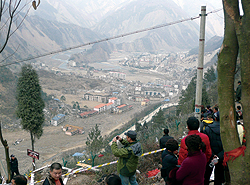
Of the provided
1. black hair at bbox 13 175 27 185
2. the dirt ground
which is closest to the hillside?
the dirt ground

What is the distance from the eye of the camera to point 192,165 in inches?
74.2

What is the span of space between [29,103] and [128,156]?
8.12 metres

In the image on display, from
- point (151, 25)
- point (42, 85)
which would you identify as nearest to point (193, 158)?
point (42, 85)

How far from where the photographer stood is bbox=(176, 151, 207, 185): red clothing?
6.18 ft

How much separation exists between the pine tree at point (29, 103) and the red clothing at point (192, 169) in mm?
8613

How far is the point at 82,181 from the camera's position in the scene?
4.50m

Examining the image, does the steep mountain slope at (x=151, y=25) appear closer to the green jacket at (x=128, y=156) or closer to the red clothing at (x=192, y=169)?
the green jacket at (x=128, y=156)

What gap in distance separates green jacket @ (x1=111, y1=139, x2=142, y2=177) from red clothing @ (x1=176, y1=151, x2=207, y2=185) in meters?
0.65

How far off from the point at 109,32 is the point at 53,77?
347ft

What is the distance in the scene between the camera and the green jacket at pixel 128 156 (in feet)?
8.02

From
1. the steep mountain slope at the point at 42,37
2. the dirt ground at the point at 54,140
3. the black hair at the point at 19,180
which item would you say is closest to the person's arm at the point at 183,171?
the black hair at the point at 19,180

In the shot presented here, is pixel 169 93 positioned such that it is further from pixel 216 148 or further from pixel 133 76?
pixel 216 148

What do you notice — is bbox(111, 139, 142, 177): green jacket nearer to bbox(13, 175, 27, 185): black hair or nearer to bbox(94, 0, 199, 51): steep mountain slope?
bbox(13, 175, 27, 185): black hair

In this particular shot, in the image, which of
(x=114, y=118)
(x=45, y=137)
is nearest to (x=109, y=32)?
(x=114, y=118)
